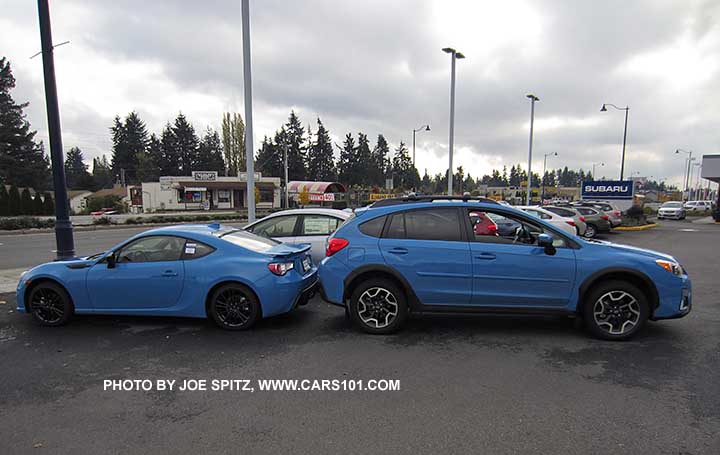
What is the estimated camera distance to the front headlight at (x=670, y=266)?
4.92 m

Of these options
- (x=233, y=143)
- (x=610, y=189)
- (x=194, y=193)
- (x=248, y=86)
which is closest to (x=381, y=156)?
(x=233, y=143)

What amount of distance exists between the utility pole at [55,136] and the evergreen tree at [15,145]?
6441cm

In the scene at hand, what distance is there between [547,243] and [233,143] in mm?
82092

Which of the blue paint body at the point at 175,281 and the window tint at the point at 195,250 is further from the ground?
the window tint at the point at 195,250

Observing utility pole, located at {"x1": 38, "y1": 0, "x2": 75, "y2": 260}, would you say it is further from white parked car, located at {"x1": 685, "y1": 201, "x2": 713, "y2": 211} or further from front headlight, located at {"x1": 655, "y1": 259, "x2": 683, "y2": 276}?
white parked car, located at {"x1": 685, "y1": 201, "x2": 713, "y2": 211}

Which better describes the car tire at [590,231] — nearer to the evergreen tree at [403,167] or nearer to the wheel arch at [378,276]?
the wheel arch at [378,276]

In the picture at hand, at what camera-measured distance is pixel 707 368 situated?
14.0ft

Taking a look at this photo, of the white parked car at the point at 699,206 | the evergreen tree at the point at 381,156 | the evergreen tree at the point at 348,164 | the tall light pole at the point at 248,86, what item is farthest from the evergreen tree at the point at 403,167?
the tall light pole at the point at 248,86

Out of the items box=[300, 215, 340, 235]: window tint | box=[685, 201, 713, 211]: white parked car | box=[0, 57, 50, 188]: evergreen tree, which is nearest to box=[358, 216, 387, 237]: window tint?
box=[300, 215, 340, 235]: window tint

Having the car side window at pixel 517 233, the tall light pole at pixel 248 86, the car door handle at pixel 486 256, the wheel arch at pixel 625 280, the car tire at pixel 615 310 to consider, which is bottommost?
the car tire at pixel 615 310

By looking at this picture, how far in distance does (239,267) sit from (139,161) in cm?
9580

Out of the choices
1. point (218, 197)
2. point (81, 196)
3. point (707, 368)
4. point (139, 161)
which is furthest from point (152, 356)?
point (139, 161)

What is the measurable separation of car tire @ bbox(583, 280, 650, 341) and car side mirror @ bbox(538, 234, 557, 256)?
0.69m

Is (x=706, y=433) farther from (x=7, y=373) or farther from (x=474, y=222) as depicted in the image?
(x=7, y=373)
